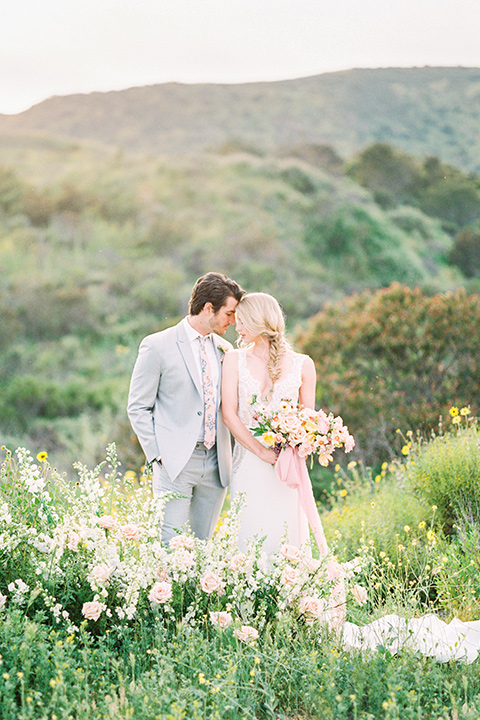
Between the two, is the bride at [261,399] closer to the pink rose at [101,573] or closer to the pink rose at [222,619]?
the pink rose at [222,619]

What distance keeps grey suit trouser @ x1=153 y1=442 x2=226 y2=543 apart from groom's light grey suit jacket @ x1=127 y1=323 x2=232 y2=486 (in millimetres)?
79

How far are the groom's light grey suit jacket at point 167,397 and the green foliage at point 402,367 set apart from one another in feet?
15.3

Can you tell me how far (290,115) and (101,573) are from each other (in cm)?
3827

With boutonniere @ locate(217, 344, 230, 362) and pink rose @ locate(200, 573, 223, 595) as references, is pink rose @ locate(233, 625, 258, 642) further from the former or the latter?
boutonniere @ locate(217, 344, 230, 362)

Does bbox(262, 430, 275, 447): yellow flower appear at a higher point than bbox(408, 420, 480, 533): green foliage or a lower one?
higher

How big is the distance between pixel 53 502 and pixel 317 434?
1.64m

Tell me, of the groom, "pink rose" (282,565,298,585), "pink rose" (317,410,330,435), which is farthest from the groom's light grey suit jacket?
"pink rose" (282,565,298,585)

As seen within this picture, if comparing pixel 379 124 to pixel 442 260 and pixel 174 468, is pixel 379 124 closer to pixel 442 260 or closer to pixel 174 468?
pixel 442 260

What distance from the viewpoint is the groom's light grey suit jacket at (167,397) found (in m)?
4.59

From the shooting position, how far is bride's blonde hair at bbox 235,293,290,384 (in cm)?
445

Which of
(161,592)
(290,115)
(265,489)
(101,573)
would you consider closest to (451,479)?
(265,489)

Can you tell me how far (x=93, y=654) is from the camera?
131 inches

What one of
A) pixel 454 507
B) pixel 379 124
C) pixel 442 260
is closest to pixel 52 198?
pixel 442 260

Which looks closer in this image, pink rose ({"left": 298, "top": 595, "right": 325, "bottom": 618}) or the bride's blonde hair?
pink rose ({"left": 298, "top": 595, "right": 325, "bottom": 618})
